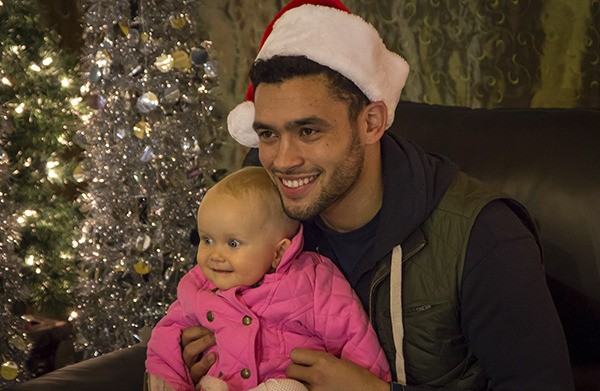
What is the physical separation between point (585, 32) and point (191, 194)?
1.66 meters

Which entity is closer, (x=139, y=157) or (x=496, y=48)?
(x=139, y=157)

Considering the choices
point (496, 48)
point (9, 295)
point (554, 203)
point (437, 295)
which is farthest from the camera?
point (496, 48)

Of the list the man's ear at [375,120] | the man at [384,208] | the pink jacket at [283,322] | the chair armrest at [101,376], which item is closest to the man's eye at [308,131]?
the man at [384,208]

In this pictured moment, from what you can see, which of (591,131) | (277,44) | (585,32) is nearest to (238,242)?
(277,44)

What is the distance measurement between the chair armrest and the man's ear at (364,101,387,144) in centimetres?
83

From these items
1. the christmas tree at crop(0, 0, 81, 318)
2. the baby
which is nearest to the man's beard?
the baby

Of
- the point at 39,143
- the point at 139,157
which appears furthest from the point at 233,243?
the point at 39,143

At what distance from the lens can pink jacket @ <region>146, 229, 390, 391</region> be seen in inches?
74.6

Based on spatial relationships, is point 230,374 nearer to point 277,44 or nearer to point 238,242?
point 238,242

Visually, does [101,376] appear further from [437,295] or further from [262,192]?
[437,295]

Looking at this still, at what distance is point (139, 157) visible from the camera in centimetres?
306

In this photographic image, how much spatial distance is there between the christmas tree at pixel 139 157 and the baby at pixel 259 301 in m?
1.14

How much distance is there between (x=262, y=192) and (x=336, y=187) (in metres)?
0.19

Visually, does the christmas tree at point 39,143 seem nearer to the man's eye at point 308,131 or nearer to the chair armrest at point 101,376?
the chair armrest at point 101,376
